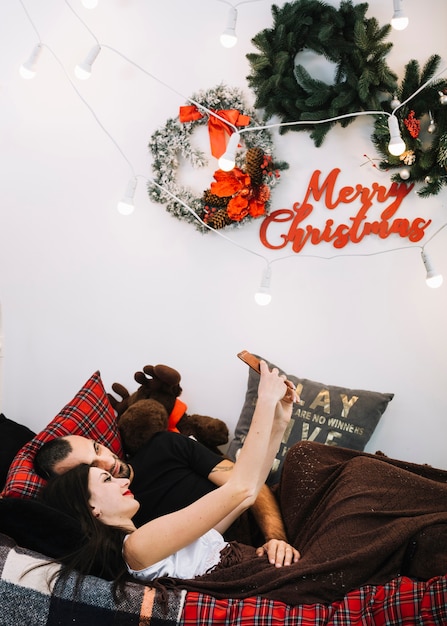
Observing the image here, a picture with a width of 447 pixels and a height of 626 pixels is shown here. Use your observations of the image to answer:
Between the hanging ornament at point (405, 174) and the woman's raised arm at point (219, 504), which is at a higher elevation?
the hanging ornament at point (405, 174)

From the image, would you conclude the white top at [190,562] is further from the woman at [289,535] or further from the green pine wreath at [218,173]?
the green pine wreath at [218,173]

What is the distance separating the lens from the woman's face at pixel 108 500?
72.7 inches

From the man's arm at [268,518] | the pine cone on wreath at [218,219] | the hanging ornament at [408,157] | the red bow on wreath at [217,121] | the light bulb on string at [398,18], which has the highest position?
the light bulb on string at [398,18]

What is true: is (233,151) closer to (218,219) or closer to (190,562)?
(218,219)

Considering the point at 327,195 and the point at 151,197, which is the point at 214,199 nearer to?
the point at 151,197

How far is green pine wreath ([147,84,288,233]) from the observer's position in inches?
102

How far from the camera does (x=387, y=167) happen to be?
252 centimetres

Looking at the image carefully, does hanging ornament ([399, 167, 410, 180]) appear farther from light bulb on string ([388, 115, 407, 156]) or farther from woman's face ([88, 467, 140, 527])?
woman's face ([88, 467, 140, 527])

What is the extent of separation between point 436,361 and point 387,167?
2.73 feet

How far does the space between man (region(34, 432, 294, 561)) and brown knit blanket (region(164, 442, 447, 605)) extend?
0.08 meters

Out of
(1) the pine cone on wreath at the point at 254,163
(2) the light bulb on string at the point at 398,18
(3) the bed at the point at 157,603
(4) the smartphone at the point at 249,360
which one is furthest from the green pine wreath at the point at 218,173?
(3) the bed at the point at 157,603

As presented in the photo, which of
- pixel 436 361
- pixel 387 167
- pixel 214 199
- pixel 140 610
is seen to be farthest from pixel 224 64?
pixel 140 610

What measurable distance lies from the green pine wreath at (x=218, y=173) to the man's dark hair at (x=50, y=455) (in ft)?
3.51

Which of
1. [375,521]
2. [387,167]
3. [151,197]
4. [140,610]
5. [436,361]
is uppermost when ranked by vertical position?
[387,167]
